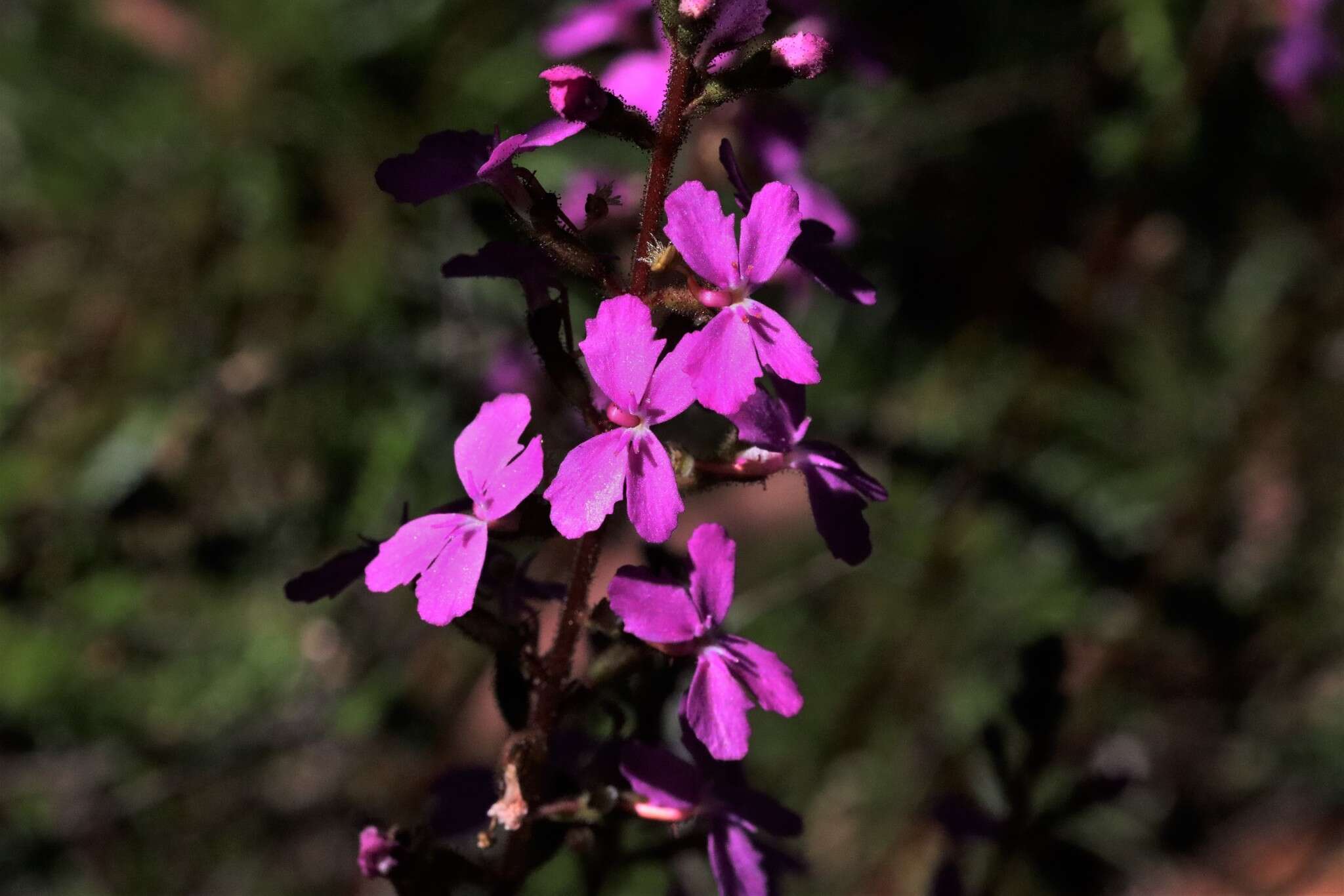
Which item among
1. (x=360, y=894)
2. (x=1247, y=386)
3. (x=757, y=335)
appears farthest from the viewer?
(x=1247, y=386)

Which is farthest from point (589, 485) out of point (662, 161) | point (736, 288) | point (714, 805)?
point (714, 805)

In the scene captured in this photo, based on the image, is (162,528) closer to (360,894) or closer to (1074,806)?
(360,894)

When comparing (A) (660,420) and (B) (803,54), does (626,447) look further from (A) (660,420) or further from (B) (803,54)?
(B) (803,54)

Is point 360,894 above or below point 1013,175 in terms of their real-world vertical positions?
below

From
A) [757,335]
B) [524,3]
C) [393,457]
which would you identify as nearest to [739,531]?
[393,457]

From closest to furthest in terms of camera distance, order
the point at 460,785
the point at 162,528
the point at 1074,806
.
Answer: the point at 460,785, the point at 1074,806, the point at 162,528

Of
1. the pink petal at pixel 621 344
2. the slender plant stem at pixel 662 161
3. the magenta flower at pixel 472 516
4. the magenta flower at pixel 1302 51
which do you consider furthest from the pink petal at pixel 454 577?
the magenta flower at pixel 1302 51

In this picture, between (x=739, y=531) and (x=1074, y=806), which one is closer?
(x=1074, y=806)
